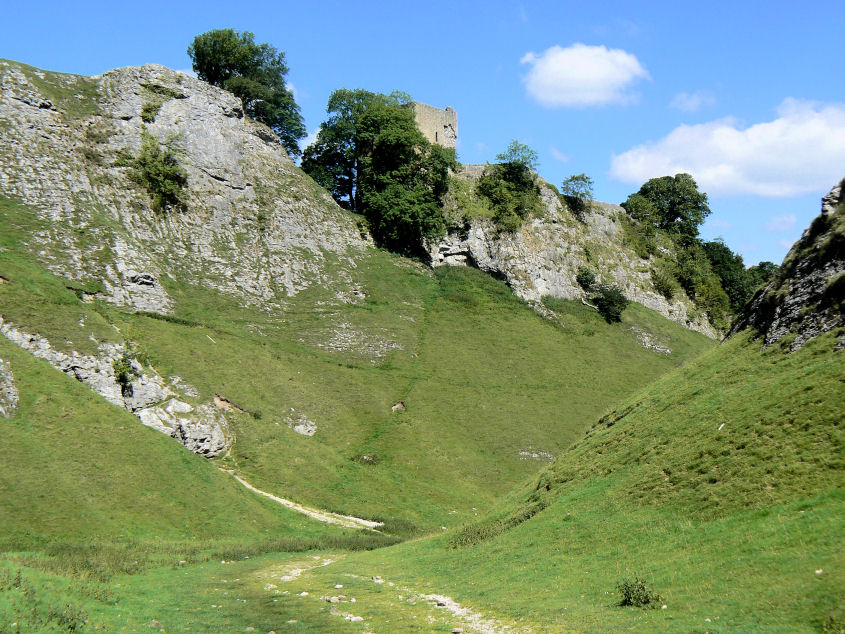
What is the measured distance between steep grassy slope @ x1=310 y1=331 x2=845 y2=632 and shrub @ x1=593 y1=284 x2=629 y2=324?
215 ft

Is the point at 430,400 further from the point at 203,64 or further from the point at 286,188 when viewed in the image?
the point at 203,64

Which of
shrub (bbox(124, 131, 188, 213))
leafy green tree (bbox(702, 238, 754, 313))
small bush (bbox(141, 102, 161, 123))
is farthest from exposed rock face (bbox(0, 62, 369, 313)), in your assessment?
leafy green tree (bbox(702, 238, 754, 313))

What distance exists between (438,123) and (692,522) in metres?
109

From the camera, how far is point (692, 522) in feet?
74.5

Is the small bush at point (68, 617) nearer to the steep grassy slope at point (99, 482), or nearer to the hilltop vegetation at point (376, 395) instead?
the hilltop vegetation at point (376, 395)

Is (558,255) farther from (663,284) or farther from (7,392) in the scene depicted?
(7,392)

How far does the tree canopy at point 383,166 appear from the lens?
99.1 m

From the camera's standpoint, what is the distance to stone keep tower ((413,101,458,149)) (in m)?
120

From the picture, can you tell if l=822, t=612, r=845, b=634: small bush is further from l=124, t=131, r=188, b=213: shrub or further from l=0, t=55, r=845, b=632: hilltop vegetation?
l=124, t=131, r=188, b=213: shrub

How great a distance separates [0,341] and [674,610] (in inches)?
1777

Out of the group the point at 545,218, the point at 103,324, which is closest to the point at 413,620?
the point at 103,324

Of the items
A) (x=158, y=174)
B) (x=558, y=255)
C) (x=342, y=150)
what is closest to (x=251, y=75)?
(x=342, y=150)

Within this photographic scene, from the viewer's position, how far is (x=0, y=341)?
4431 centimetres

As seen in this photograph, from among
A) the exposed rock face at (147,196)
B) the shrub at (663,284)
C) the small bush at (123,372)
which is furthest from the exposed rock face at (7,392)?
the shrub at (663,284)
